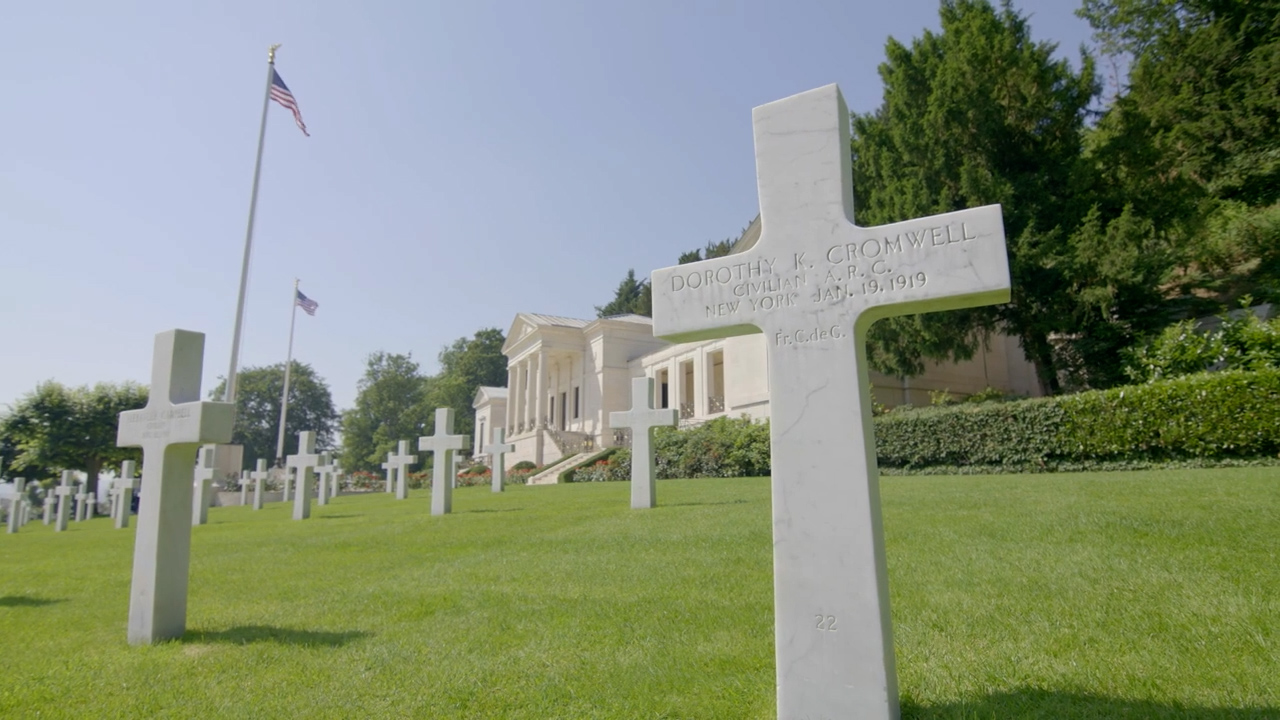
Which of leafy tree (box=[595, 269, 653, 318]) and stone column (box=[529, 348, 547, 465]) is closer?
stone column (box=[529, 348, 547, 465])

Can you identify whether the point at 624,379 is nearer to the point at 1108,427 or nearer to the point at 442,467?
the point at 442,467

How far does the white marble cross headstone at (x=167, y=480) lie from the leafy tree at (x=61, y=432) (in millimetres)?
33151

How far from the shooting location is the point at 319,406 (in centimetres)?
7231

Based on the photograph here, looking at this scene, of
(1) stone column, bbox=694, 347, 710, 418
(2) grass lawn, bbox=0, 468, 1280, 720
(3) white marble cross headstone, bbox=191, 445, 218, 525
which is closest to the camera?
(2) grass lawn, bbox=0, 468, 1280, 720

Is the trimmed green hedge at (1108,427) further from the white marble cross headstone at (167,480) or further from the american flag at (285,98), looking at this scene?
the american flag at (285,98)

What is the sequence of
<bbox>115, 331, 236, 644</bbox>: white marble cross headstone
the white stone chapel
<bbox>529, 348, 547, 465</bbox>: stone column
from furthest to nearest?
<bbox>529, 348, 547, 465</bbox>: stone column < the white stone chapel < <bbox>115, 331, 236, 644</bbox>: white marble cross headstone

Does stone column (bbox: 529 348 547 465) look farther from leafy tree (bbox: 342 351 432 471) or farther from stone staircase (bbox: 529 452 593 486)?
leafy tree (bbox: 342 351 432 471)

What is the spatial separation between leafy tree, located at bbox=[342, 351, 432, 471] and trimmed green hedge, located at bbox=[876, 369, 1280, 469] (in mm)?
53790

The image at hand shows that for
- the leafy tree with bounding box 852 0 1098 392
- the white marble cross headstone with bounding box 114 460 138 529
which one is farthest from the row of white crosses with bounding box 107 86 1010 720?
the white marble cross headstone with bounding box 114 460 138 529

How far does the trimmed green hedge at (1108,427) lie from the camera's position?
11.4 m

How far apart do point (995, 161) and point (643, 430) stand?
15425 millimetres

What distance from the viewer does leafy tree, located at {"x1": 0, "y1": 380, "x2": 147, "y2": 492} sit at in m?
32.7

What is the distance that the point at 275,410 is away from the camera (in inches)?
2763

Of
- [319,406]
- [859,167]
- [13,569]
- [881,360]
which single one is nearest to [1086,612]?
[13,569]
